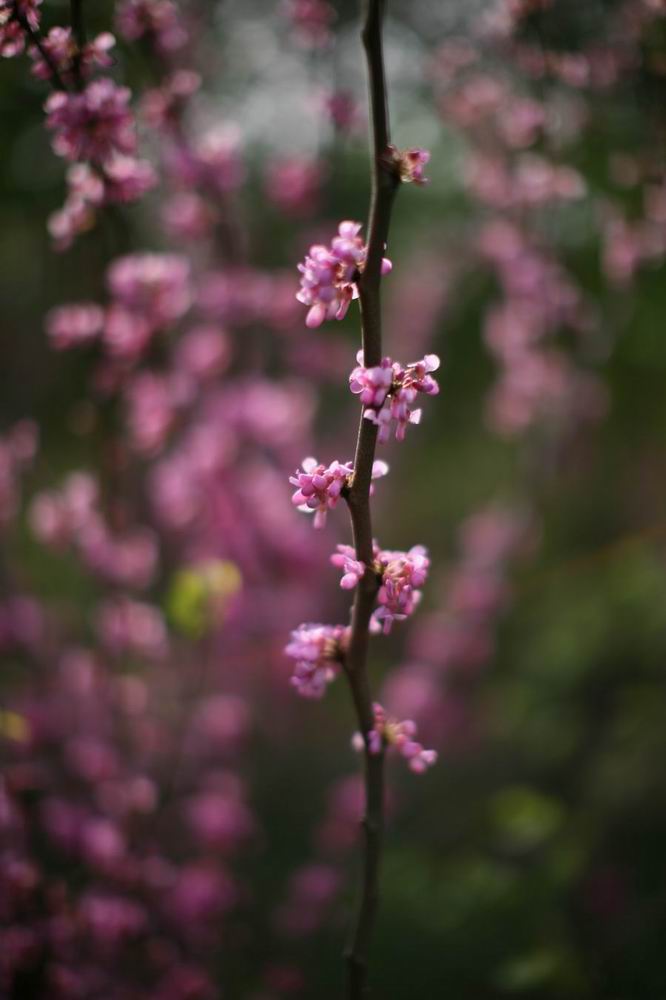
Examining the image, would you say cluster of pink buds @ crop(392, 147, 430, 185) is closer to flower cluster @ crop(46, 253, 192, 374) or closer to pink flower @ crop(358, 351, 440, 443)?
pink flower @ crop(358, 351, 440, 443)

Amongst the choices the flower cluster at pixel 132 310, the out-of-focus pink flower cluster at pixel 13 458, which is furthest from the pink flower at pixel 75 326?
the out-of-focus pink flower cluster at pixel 13 458

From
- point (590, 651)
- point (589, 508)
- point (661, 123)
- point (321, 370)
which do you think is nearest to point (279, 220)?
point (321, 370)

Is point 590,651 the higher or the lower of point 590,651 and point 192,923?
the higher

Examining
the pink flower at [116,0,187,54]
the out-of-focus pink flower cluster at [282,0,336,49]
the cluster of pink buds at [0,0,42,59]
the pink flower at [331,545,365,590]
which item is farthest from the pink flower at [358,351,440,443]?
the out-of-focus pink flower cluster at [282,0,336,49]

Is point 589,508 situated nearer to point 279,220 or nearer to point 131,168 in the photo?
point 279,220

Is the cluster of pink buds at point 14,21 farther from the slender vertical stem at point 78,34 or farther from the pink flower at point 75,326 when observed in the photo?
the pink flower at point 75,326

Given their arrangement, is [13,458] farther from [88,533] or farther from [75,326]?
[75,326]
